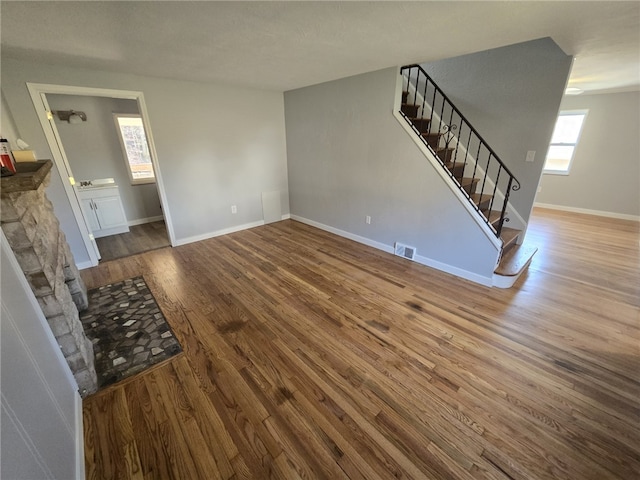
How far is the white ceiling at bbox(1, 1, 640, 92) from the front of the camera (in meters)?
1.65

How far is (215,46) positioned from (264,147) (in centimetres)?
239

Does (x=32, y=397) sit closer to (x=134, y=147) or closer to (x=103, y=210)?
(x=103, y=210)

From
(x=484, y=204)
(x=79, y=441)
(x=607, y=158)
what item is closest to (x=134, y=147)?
(x=79, y=441)

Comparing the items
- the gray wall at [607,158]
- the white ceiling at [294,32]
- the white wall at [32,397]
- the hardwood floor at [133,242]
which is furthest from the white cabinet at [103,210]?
the gray wall at [607,158]

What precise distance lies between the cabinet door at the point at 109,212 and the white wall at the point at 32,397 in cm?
368

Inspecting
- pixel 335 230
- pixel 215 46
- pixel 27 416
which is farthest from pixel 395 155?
pixel 27 416

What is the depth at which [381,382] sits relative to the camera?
5.95 ft

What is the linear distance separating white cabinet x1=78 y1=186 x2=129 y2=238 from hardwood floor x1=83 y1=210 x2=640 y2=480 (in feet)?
5.02

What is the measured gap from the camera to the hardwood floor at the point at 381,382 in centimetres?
139

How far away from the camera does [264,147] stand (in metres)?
4.67

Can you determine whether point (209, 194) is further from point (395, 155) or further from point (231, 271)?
point (395, 155)

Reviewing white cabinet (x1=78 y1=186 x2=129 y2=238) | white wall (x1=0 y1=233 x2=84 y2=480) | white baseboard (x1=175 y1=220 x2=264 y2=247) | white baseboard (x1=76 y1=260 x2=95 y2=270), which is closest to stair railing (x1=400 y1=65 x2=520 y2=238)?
white baseboard (x1=175 y1=220 x2=264 y2=247)

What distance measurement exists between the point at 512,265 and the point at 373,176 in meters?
2.06

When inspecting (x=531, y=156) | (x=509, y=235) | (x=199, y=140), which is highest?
(x=199, y=140)
